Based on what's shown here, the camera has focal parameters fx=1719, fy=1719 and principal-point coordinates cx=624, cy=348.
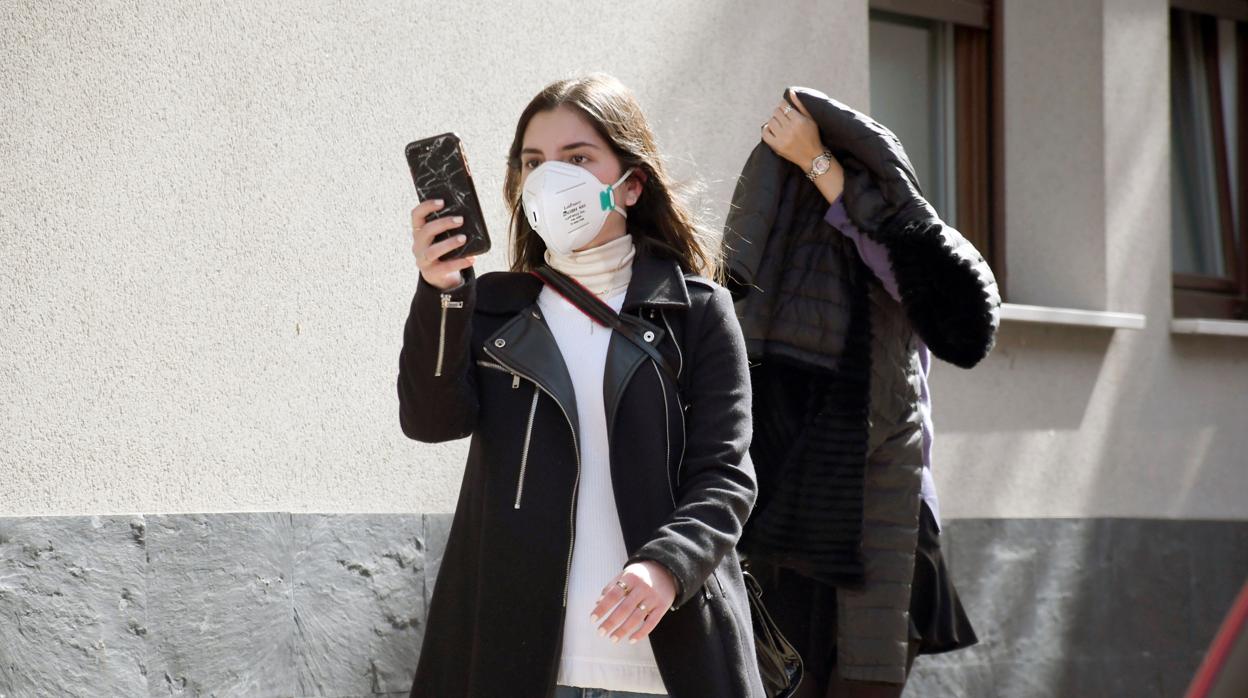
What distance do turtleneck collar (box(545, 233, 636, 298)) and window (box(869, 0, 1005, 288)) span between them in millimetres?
4614

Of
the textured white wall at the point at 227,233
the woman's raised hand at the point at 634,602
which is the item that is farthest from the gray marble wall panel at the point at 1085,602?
the woman's raised hand at the point at 634,602

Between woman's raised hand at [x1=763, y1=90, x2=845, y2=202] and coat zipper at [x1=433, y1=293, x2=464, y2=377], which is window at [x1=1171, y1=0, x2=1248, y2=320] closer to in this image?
woman's raised hand at [x1=763, y1=90, x2=845, y2=202]

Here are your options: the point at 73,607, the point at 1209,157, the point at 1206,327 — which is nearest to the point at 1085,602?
the point at 1206,327

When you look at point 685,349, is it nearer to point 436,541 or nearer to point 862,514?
point 862,514

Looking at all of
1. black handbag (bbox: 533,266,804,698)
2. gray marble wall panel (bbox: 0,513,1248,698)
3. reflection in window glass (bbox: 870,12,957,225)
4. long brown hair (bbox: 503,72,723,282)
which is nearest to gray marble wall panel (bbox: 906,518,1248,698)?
gray marble wall panel (bbox: 0,513,1248,698)

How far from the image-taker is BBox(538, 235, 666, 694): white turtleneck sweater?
279 centimetres

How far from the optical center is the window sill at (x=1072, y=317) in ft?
23.0

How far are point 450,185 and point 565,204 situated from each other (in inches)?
11.6

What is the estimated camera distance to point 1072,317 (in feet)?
23.7

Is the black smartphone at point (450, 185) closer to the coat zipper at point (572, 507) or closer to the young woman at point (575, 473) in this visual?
the young woman at point (575, 473)

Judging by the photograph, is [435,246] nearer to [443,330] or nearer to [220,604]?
[443,330]

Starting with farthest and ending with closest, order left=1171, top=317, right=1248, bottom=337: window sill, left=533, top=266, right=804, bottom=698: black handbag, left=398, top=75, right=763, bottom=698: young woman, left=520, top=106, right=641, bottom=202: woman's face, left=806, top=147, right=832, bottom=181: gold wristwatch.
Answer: left=1171, top=317, right=1248, bottom=337: window sill, left=806, top=147, right=832, bottom=181: gold wristwatch, left=520, top=106, right=641, bottom=202: woman's face, left=533, top=266, right=804, bottom=698: black handbag, left=398, top=75, right=763, bottom=698: young woman

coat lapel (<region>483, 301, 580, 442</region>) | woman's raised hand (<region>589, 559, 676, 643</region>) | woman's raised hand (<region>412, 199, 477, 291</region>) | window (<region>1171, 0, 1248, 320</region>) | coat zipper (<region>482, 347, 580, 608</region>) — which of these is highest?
window (<region>1171, 0, 1248, 320</region>)

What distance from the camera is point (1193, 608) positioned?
7.60m
